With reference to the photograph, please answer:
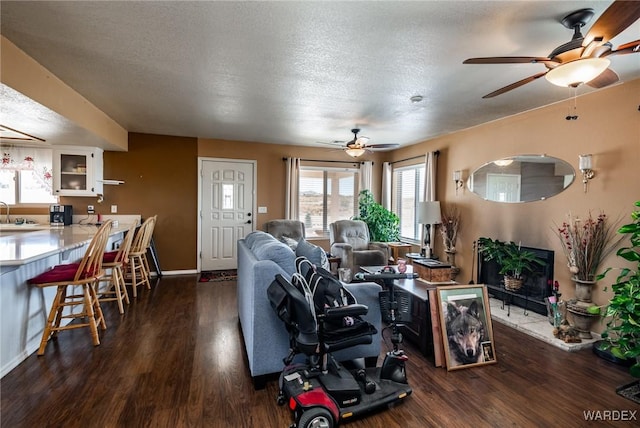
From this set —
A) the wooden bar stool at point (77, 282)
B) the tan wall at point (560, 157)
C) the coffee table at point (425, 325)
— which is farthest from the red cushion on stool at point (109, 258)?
the tan wall at point (560, 157)

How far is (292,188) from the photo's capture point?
6203 mm

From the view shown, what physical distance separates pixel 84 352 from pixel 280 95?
122 inches

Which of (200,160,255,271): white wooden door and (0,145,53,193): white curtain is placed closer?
(0,145,53,193): white curtain

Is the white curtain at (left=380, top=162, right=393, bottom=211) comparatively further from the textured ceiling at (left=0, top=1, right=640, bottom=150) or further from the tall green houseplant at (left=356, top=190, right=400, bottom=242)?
the textured ceiling at (left=0, top=1, right=640, bottom=150)

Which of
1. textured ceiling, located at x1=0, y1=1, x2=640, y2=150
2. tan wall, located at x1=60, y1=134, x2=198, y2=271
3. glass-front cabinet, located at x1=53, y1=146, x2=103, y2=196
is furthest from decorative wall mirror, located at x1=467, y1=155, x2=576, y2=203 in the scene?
glass-front cabinet, located at x1=53, y1=146, x2=103, y2=196

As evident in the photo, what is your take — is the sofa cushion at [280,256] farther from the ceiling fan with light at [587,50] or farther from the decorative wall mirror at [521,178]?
the decorative wall mirror at [521,178]

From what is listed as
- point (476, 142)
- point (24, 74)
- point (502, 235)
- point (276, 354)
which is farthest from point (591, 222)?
point (24, 74)

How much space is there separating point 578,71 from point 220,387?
317 centimetres

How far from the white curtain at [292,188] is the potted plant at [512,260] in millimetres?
3487

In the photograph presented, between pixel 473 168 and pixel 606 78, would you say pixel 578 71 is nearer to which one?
pixel 606 78

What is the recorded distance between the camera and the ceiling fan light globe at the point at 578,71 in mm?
1839

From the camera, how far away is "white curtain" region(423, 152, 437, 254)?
5.40m

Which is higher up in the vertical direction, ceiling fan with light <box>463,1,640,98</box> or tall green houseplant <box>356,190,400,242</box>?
ceiling fan with light <box>463,1,640,98</box>

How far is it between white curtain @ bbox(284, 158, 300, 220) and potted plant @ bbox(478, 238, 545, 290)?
349cm
